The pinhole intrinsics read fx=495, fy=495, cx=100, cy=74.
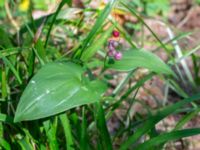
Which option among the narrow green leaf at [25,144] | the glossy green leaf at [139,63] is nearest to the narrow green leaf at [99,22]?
the glossy green leaf at [139,63]

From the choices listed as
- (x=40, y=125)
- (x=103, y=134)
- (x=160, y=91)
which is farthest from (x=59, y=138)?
(x=160, y=91)

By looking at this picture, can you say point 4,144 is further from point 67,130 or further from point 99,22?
point 99,22

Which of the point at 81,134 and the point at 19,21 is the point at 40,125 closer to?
the point at 81,134

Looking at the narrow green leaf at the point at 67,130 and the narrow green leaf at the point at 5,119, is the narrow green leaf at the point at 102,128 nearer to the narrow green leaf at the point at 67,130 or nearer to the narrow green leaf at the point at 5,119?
the narrow green leaf at the point at 67,130

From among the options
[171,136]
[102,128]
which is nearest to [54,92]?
[102,128]

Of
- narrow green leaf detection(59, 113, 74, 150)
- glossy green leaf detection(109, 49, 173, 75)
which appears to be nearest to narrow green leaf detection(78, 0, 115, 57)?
glossy green leaf detection(109, 49, 173, 75)
